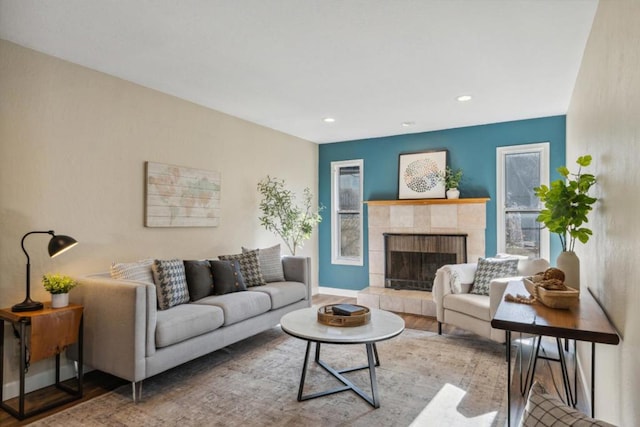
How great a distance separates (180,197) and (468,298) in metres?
3.14

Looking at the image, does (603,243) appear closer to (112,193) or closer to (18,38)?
(112,193)

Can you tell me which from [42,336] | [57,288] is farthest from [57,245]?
[42,336]

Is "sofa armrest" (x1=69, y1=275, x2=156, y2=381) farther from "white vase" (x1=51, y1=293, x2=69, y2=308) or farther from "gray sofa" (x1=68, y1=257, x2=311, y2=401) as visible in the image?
"white vase" (x1=51, y1=293, x2=69, y2=308)

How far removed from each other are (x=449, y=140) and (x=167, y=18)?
162 inches

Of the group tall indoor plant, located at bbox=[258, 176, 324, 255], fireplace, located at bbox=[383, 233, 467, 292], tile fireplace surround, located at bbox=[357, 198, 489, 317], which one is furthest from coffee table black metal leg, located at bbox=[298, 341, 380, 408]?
fireplace, located at bbox=[383, 233, 467, 292]

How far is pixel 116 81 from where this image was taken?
341cm

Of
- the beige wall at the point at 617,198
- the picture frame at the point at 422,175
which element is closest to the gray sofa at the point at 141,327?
the beige wall at the point at 617,198

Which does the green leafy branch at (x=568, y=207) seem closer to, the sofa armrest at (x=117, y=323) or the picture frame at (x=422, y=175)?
the sofa armrest at (x=117, y=323)

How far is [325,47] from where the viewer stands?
9.27 ft

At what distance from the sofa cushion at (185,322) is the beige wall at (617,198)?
2.66 m

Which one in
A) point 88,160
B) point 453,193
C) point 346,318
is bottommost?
point 346,318

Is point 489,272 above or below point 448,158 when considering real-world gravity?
below

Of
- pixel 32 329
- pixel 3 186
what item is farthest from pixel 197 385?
pixel 3 186

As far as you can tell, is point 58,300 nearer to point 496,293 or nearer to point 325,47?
point 325,47
